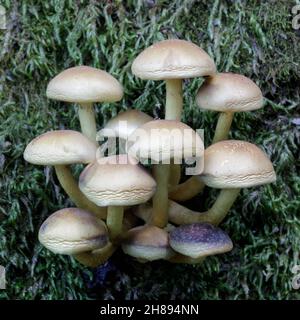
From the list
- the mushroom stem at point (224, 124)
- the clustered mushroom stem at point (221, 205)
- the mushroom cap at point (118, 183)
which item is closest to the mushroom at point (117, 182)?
the mushroom cap at point (118, 183)

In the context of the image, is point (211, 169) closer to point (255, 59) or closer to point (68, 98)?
point (68, 98)

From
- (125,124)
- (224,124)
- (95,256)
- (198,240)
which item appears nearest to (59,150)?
(125,124)

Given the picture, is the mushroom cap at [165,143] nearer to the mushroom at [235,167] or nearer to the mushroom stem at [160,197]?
the mushroom at [235,167]

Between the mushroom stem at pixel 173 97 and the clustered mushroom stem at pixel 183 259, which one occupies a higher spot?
the mushroom stem at pixel 173 97

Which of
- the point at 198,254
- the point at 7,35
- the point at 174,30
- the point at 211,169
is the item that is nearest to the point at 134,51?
the point at 174,30

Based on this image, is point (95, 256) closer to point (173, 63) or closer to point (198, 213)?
point (198, 213)

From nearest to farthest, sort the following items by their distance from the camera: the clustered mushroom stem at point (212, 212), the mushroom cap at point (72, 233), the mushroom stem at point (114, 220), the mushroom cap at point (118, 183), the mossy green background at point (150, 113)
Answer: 1. the mushroom cap at point (118, 183)
2. the mushroom cap at point (72, 233)
3. the mushroom stem at point (114, 220)
4. the clustered mushroom stem at point (212, 212)
5. the mossy green background at point (150, 113)
